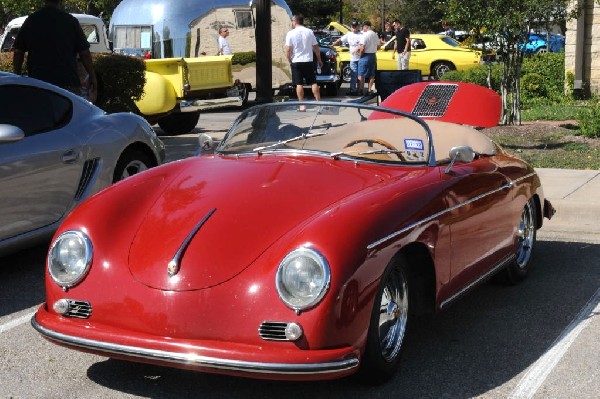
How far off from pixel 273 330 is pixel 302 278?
0.84 feet

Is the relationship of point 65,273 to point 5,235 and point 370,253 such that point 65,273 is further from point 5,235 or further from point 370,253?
point 5,235

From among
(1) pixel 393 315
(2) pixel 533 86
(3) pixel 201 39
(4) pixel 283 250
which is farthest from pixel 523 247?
(3) pixel 201 39

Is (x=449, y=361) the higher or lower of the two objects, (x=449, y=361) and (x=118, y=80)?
the lower

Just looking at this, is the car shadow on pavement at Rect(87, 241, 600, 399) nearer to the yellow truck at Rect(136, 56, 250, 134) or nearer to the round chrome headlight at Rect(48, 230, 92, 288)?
the round chrome headlight at Rect(48, 230, 92, 288)

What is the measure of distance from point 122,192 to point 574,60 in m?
15.5

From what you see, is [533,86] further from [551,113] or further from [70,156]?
[70,156]

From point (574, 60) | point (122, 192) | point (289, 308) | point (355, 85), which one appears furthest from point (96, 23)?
point (289, 308)

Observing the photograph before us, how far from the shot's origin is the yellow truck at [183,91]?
14.2m

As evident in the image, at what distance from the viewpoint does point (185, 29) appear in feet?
65.4

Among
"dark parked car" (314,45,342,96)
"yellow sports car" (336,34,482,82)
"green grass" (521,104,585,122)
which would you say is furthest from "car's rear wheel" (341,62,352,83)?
"green grass" (521,104,585,122)

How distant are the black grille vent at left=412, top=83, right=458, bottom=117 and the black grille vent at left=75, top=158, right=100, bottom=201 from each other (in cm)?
241

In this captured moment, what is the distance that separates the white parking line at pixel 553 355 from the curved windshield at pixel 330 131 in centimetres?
126

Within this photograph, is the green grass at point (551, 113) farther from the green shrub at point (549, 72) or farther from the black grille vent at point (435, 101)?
the black grille vent at point (435, 101)

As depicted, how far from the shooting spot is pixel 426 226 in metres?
4.85
